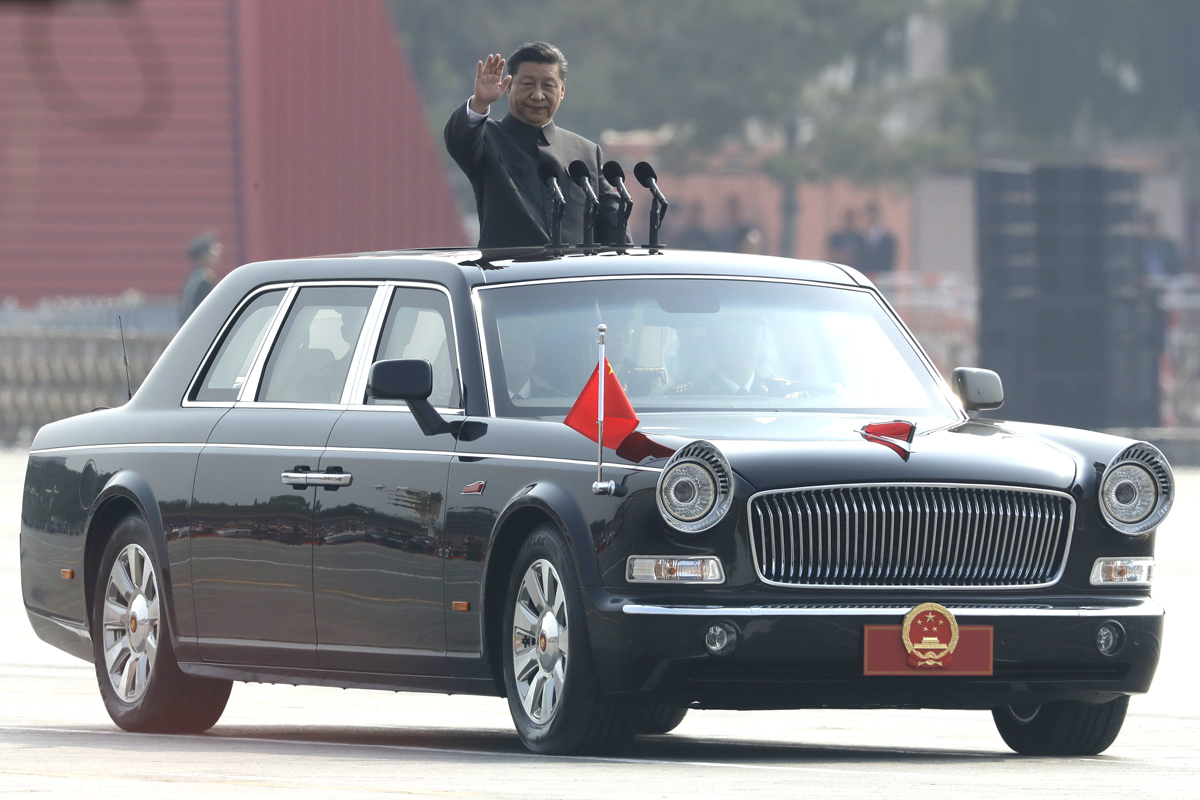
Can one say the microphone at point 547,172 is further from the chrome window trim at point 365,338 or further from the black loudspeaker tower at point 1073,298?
the black loudspeaker tower at point 1073,298

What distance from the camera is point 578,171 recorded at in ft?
34.4

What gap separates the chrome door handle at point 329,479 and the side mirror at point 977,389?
1957mm

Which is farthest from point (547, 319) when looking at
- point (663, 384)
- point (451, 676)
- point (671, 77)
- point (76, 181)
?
point (671, 77)

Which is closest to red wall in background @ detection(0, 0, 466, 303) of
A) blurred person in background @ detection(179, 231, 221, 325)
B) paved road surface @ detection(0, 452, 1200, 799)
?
blurred person in background @ detection(179, 231, 221, 325)

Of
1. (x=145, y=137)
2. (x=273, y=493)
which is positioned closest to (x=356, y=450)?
(x=273, y=493)

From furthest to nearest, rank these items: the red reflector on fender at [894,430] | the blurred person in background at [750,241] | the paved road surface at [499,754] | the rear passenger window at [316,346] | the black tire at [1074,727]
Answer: the blurred person in background at [750,241], the rear passenger window at [316,346], the black tire at [1074,727], the red reflector on fender at [894,430], the paved road surface at [499,754]

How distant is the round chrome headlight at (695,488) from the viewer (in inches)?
309

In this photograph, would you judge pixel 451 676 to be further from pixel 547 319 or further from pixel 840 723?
pixel 840 723

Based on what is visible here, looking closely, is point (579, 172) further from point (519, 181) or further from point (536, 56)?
point (536, 56)

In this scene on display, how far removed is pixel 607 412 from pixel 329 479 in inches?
46.8

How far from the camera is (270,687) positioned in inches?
469

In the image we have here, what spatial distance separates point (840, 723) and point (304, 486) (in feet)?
7.63

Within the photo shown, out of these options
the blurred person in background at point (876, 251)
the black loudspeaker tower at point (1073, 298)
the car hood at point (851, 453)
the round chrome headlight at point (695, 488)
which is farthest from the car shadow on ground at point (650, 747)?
the blurred person in background at point (876, 251)

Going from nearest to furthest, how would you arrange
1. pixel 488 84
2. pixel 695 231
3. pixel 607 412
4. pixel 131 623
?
1. pixel 607 412
2. pixel 131 623
3. pixel 488 84
4. pixel 695 231
